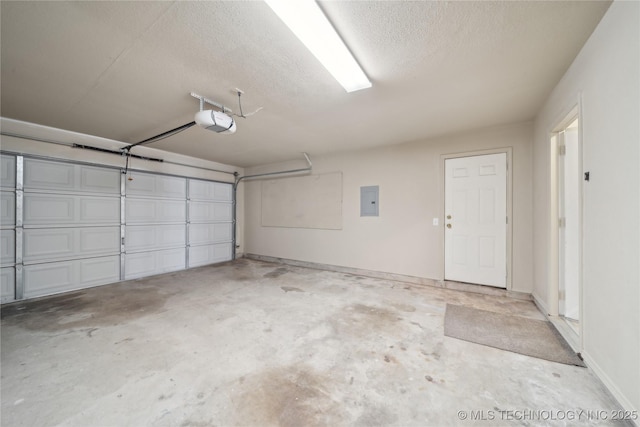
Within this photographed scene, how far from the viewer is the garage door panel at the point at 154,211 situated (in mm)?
4458

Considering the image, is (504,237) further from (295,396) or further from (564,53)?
(295,396)

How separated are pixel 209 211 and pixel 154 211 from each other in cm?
124

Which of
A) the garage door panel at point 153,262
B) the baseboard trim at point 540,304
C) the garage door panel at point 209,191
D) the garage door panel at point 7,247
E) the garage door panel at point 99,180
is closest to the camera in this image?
the baseboard trim at point 540,304

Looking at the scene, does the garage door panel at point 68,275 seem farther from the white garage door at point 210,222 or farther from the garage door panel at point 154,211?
the white garage door at point 210,222

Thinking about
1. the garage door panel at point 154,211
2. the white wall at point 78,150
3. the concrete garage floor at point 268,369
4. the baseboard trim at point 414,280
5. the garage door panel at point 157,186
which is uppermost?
the white wall at point 78,150

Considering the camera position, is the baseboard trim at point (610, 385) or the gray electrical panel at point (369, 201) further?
the gray electrical panel at point (369, 201)

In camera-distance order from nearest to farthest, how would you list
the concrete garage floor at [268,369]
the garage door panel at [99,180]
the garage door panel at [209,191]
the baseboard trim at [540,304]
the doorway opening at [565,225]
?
the concrete garage floor at [268,369]
the doorway opening at [565,225]
the baseboard trim at [540,304]
the garage door panel at [99,180]
the garage door panel at [209,191]

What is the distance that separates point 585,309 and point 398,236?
2608mm

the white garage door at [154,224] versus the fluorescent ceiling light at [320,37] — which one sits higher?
the fluorescent ceiling light at [320,37]

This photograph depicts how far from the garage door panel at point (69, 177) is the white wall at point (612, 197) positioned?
6.31 meters

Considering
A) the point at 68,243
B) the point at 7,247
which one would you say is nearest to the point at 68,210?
the point at 68,243

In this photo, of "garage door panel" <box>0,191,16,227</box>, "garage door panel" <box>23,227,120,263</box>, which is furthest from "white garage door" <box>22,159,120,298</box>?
"garage door panel" <box>0,191,16,227</box>

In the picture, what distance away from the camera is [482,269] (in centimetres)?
362

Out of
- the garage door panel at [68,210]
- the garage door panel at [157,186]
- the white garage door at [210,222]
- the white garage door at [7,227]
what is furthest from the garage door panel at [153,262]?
the white garage door at [7,227]
